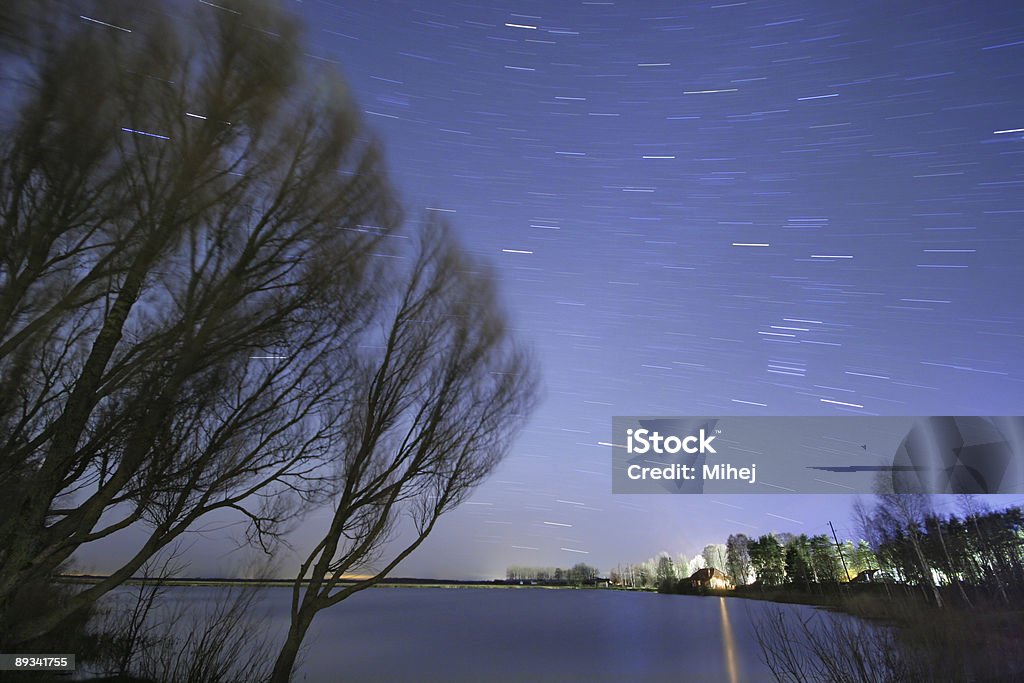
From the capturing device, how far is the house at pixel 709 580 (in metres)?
82.6

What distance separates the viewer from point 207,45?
4.63 metres

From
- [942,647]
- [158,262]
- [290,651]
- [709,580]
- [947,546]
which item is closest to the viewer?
[158,262]

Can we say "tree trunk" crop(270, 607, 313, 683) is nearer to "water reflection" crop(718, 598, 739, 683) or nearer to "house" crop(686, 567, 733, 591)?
"water reflection" crop(718, 598, 739, 683)

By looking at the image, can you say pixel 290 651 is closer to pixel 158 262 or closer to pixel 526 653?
pixel 158 262

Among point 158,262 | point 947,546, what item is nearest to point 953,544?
point 947,546

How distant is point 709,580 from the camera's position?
8688 cm

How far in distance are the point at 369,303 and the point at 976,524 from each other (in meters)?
33.9

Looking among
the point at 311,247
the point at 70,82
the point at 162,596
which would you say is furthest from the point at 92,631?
the point at 70,82

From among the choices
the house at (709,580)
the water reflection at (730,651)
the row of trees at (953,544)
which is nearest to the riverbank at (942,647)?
the water reflection at (730,651)

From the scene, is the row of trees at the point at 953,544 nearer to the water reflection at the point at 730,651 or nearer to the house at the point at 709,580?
the water reflection at the point at 730,651

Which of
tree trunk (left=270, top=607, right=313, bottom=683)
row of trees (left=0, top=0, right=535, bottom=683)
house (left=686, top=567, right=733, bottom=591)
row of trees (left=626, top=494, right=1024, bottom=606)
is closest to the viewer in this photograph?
row of trees (left=0, top=0, right=535, bottom=683)

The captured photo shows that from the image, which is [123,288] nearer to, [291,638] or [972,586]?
[291,638]

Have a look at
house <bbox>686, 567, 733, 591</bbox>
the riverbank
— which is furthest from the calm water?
house <bbox>686, 567, 733, 591</bbox>

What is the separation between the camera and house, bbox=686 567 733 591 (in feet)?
271
